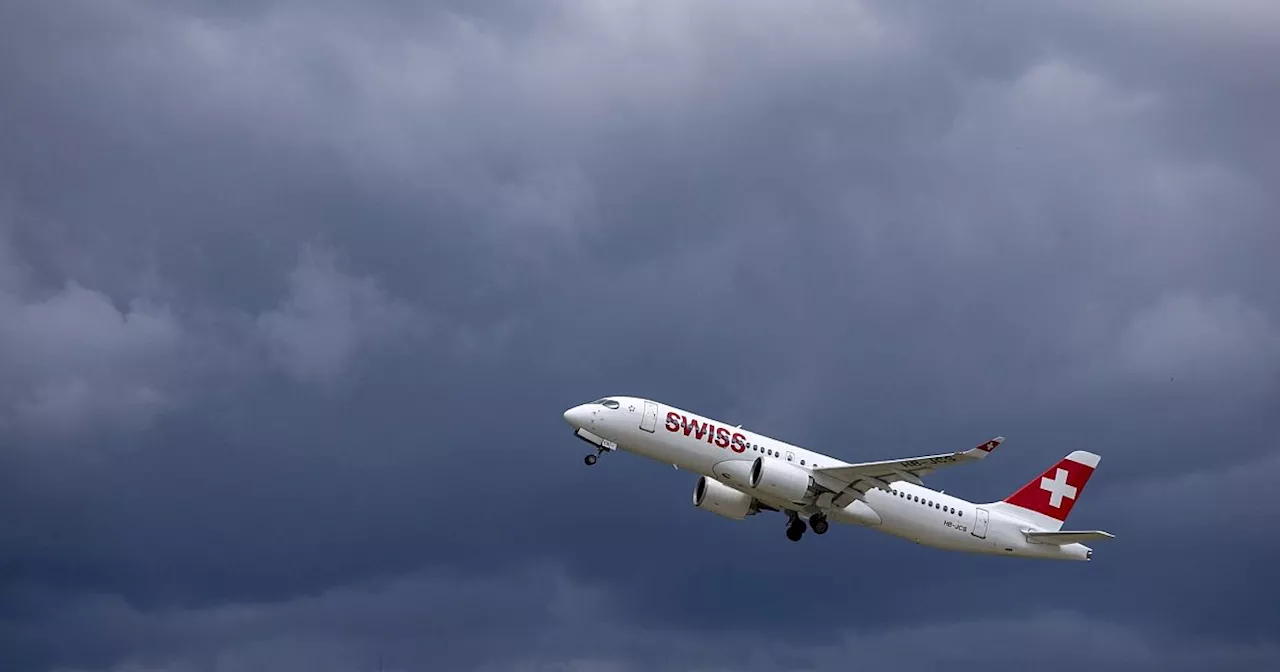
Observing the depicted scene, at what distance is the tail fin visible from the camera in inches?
4013

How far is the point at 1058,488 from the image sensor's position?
104 meters

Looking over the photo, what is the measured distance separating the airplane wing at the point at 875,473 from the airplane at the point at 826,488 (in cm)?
6

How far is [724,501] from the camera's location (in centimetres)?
9931

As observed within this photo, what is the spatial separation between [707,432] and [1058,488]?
26023 millimetres

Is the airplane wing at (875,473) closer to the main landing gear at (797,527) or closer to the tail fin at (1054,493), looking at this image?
the main landing gear at (797,527)

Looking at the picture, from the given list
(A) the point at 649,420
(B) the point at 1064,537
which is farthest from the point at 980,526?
(A) the point at 649,420

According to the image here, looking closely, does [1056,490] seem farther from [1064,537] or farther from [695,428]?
[695,428]

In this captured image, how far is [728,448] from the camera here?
91.4m

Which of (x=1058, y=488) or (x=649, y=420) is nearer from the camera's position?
(x=649, y=420)

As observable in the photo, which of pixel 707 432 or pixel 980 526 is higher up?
pixel 707 432

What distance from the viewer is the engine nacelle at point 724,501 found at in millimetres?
99125

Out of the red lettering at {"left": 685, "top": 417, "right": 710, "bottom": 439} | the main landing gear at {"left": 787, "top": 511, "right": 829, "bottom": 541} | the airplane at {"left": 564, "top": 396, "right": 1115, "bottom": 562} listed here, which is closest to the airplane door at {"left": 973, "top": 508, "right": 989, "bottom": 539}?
the airplane at {"left": 564, "top": 396, "right": 1115, "bottom": 562}

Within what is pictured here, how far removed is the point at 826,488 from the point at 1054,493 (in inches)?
744

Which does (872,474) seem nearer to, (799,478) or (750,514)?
(799,478)
